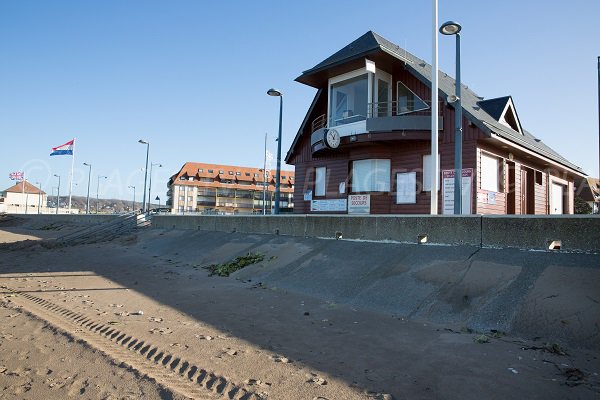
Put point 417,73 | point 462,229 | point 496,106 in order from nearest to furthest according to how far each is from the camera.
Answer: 1. point 462,229
2. point 417,73
3. point 496,106

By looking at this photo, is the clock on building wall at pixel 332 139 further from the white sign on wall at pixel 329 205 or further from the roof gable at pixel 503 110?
the roof gable at pixel 503 110

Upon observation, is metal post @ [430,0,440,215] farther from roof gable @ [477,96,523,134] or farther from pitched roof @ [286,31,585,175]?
roof gable @ [477,96,523,134]

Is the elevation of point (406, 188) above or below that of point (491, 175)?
below

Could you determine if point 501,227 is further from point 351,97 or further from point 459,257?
point 351,97

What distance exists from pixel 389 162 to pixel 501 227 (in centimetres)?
1039

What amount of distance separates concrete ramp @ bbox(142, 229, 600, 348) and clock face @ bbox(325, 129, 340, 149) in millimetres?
7545

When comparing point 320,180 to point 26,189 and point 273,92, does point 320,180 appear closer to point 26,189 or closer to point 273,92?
point 273,92

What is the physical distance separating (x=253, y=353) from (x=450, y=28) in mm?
11001

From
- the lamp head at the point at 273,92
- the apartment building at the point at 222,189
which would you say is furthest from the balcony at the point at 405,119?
the apartment building at the point at 222,189

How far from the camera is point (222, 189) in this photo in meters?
95.1

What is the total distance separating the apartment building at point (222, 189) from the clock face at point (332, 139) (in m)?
69.6

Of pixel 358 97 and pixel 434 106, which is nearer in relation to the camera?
pixel 434 106

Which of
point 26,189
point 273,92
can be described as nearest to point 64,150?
point 273,92

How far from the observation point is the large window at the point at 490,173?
1727cm
